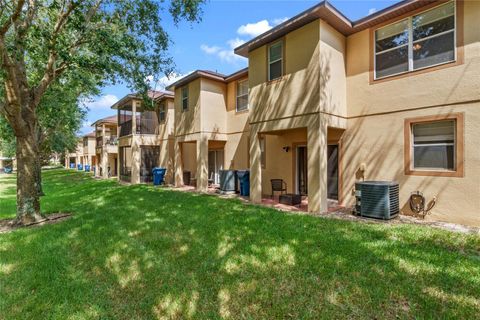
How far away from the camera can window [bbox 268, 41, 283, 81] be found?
966 centimetres

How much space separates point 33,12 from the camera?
21.5 feet

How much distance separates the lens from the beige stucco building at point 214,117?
13758mm

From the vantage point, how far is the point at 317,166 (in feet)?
26.6

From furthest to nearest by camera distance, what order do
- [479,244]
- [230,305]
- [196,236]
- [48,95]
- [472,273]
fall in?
1. [48,95]
2. [196,236]
3. [479,244]
4. [472,273]
5. [230,305]

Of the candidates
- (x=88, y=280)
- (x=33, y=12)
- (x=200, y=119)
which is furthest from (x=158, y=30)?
(x=88, y=280)

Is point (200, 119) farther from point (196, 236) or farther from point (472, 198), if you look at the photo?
point (472, 198)

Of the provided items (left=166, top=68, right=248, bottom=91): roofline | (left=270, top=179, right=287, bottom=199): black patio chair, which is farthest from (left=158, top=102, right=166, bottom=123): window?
(left=270, top=179, right=287, bottom=199): black patio chair

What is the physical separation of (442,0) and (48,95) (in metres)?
16.1

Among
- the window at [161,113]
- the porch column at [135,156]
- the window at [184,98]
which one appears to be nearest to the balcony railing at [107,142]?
the porch column at [135,156]

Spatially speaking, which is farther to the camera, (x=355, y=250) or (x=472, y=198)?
(x=472, y=198)

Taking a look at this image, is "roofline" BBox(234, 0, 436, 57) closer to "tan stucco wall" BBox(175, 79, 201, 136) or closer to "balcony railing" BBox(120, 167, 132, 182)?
"tan stucco wall" BBox(175, 79, 201, 136)

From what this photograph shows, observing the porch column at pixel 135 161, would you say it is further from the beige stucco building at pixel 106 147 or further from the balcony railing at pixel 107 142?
the balcony railing at pixel 107 142

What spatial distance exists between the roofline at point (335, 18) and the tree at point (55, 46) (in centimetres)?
300

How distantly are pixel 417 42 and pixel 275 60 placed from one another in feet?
15.2
